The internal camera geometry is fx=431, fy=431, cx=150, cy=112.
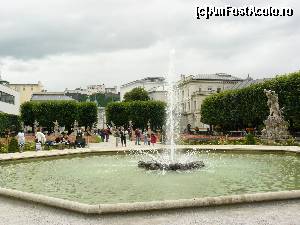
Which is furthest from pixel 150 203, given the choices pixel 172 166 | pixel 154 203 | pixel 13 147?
pixel 13 147

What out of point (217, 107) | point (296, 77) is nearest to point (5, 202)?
point (296, 77)

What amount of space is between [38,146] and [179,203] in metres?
21.1

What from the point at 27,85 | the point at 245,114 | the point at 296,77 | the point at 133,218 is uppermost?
the point at 27,85

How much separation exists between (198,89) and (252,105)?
44508 mm

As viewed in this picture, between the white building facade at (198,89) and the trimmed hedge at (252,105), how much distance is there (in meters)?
26.3

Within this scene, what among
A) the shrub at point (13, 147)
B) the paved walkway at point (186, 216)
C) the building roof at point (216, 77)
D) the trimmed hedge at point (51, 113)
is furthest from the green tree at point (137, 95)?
the paved walkway at point (186, 216)

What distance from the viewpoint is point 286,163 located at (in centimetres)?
2016

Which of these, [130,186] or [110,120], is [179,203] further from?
[110,120]

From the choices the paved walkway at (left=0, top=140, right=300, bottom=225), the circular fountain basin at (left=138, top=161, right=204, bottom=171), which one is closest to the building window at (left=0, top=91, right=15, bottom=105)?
the circular fountain basin at (left=138, top=161, right=204, bottom=171)

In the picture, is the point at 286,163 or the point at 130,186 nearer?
the point at 130,186

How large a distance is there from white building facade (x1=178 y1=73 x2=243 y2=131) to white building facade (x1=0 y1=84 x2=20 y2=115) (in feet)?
119

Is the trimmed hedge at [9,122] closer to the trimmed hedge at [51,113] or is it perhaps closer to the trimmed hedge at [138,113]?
the trimmed hedge at [51,113]

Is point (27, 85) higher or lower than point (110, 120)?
higher

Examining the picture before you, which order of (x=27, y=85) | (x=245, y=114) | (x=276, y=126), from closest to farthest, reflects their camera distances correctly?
(x=276, y=126) → (x=245, y=114) → (x=27, y=85)
